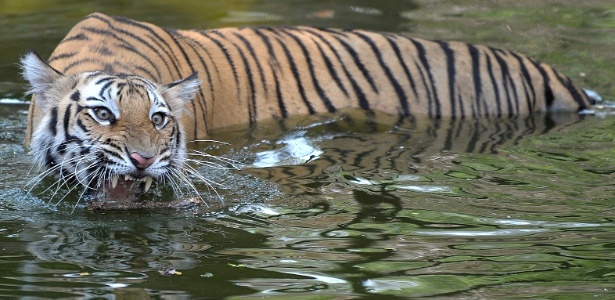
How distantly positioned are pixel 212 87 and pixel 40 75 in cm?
141

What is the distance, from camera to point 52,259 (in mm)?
3471

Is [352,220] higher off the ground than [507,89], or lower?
lower

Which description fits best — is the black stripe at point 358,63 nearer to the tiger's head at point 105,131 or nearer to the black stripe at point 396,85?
the black stripe at point 396,85

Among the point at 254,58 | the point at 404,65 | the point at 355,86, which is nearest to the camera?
the point at 254,58

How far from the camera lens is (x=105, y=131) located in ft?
13.0

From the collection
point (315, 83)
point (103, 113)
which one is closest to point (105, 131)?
point (103, 113)

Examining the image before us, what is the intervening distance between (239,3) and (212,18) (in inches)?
24.8

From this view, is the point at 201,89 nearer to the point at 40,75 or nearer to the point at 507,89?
the point at 40,75

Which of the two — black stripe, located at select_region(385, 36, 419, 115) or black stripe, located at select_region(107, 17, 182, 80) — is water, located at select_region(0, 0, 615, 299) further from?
black stripe, located at select_region(107, 17, 182, 80)

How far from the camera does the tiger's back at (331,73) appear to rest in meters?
5.45

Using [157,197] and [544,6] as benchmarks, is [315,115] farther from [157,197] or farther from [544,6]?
[544,6]

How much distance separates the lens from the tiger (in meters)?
4.02

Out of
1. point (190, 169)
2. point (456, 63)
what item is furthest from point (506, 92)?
point (190, 169)

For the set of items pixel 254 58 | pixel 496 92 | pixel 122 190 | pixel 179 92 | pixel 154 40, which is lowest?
pixel 122 190
